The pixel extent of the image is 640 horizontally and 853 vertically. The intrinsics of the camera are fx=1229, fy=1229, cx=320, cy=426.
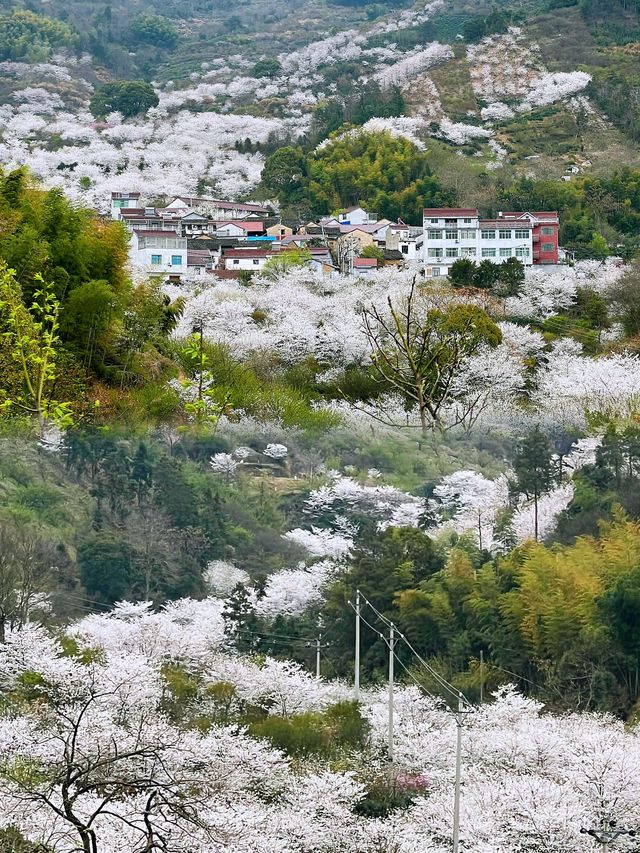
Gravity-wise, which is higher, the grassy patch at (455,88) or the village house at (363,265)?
the grassy patch at (455,88)

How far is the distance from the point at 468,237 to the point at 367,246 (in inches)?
122

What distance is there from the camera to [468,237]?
1449 inches

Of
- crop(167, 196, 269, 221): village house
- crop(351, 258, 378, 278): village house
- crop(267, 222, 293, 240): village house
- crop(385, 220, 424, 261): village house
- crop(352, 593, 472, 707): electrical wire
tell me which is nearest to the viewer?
crop(352, 593, 472, 707): electrical wire

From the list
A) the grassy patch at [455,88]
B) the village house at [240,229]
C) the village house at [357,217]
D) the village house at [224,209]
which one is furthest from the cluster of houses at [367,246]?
the grassy patch at [455,88]

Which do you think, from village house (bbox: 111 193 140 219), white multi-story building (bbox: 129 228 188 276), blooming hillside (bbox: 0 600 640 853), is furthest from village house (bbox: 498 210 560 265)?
blooming hillside (bbox: 0 600 640 853)

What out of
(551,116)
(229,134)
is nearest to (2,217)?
(551,116)

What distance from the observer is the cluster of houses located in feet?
116

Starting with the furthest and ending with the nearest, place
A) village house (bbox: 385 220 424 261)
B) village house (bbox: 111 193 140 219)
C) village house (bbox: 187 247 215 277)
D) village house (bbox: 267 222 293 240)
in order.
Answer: village house (bbox: 111 193 140 219), village house (bbox: 267 222 293 240), village house (bbox: 385 220 424 261), village house (bbox: 187 247 215 277)

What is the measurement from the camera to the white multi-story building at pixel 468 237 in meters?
36.7

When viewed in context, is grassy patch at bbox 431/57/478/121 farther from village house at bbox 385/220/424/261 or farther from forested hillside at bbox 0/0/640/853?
forested hillside at bbox 0/0/640/853

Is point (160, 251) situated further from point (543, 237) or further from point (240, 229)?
point (543, 237)

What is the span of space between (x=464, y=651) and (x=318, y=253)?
23557 mm

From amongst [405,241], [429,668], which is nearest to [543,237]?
[405,241]

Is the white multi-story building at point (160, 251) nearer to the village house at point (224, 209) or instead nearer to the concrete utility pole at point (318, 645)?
the village house at point (224, 209)
